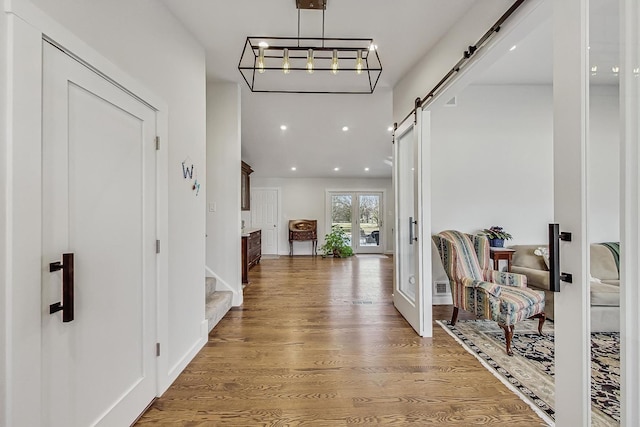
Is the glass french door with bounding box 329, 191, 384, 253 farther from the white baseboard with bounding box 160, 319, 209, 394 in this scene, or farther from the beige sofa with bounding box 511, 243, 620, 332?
the beige sofa with bounding box 511, 243, 620, 332

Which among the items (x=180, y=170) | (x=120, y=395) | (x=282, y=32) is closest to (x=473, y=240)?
(x=282, y=32)

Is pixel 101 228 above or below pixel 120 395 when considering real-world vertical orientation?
above

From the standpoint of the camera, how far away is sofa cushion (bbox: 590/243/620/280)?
1.10 metres

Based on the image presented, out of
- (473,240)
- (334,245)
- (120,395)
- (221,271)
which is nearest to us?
(120,395)

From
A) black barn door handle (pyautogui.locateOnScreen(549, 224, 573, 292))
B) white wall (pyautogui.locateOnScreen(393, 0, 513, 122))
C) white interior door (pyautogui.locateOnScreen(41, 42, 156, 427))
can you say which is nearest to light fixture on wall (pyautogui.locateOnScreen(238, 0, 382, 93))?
white wall (pyautogui.locateOnScreen(393, 0, 513, 122))

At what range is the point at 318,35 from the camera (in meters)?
2.37

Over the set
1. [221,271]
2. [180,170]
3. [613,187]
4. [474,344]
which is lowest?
Result: [474,344]

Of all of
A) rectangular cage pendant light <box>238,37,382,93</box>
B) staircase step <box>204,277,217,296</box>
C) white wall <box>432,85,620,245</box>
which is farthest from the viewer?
white wall <box>432,85,620,245</box>

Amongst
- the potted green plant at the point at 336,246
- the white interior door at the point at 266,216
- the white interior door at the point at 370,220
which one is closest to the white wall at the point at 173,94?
the potted green plant at the point at 336,246

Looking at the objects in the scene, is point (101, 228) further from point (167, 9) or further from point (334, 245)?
point (334, 245)

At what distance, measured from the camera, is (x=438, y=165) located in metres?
3.70

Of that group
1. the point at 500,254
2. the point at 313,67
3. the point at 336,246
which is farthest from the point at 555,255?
the point at 336,246

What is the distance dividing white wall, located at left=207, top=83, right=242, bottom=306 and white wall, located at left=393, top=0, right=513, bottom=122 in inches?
77.5

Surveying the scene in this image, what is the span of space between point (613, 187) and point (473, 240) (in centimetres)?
224
